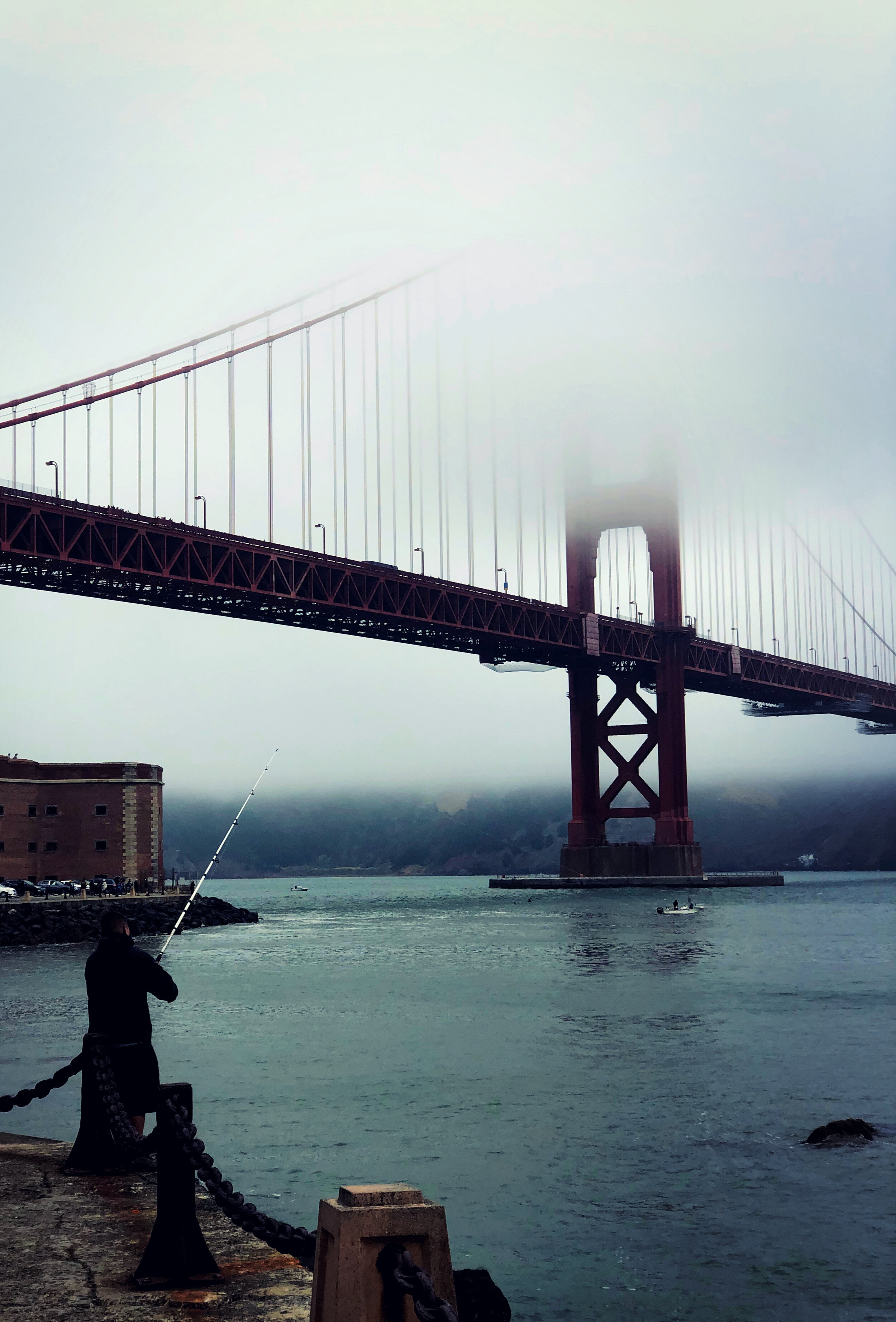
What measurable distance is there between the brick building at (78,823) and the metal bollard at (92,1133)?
5313 cm

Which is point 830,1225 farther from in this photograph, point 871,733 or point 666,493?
point 871,733

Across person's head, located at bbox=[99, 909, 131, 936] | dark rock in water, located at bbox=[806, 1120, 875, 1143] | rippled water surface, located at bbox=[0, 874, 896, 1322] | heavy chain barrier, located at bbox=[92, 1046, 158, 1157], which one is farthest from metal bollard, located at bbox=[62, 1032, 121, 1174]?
dark rock in water, located at bbox=[806, 1120, 875, 1143]

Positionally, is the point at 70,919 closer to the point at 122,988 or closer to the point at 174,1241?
the point at 122,988

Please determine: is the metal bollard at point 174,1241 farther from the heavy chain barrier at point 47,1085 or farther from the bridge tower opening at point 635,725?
the bridge tower opening at point 635,725

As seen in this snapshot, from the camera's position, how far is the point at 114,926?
728 centimetres

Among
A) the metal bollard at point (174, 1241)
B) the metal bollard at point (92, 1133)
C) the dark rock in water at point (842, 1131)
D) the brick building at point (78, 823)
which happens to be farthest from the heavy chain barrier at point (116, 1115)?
the brick building at point (78, 823)

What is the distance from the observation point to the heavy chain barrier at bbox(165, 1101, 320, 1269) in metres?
4.75

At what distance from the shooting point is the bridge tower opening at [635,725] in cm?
7125

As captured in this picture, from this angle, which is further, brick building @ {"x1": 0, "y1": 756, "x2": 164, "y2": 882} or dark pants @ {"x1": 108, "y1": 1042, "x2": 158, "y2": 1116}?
brick building @ {"x1": 0, "y1": 756, "x2": 164, "y2": 882}

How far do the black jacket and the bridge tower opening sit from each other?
62.9m

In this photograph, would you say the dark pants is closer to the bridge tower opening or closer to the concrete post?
the concrete post

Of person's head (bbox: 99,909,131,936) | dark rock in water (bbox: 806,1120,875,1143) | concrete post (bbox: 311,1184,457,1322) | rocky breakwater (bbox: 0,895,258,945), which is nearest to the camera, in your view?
concrete post (bbox: 311,1184,457,1322)

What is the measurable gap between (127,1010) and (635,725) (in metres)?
67.1

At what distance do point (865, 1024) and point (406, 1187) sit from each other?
21.6 meters
